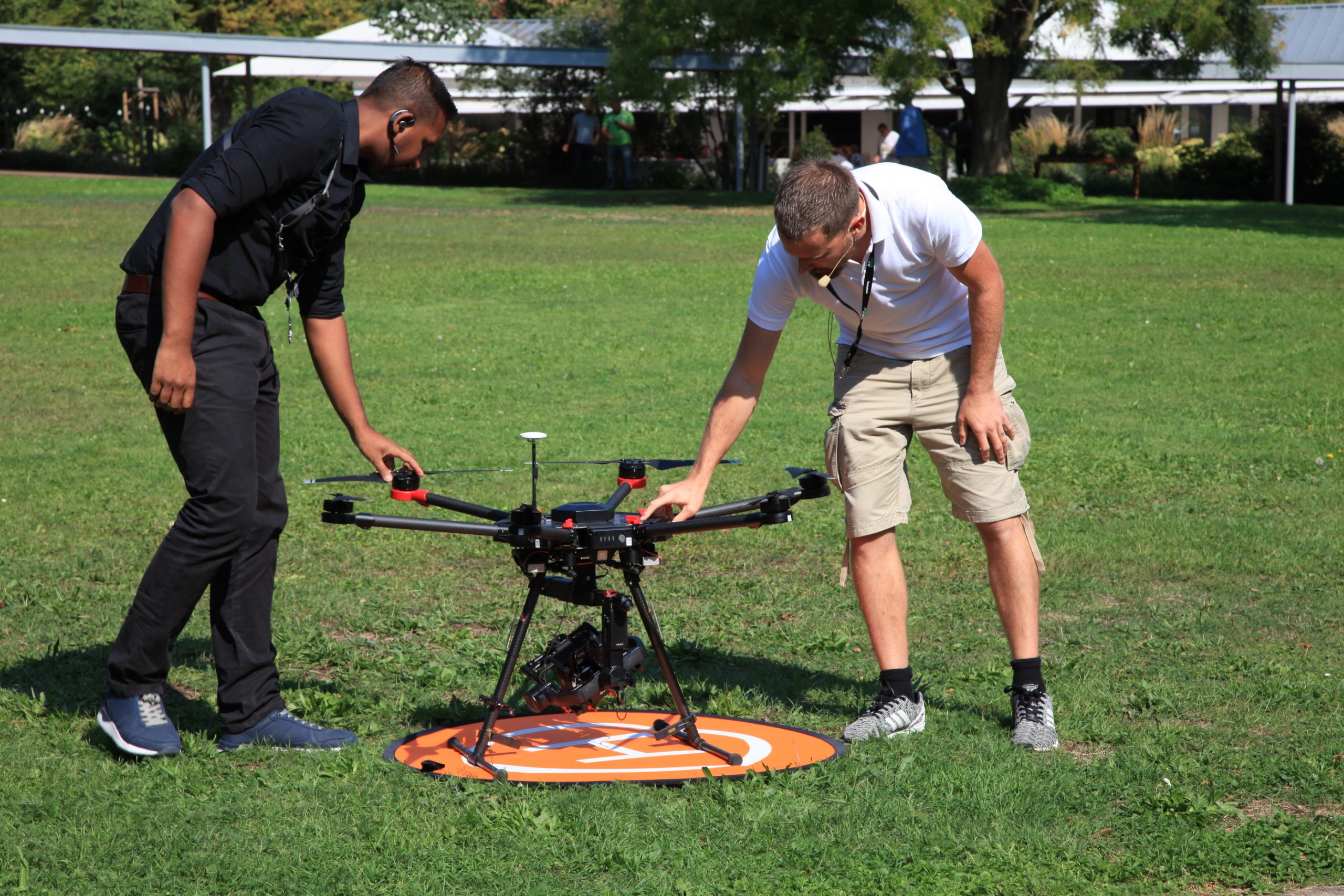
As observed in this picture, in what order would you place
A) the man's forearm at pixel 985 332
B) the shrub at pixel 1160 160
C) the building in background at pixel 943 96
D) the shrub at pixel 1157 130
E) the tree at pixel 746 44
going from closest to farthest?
1. the man's forearm at pixel 985 332
2. the tree at pixel 746 44
3. the shrub at pixel 1160 160
4. the shrub at pixel 1157 130
5. the building in background at pixel 943 96

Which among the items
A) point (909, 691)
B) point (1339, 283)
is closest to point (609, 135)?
point (1339, 283)

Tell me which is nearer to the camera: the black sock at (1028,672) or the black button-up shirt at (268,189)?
the black button-up shirt at (268,189)

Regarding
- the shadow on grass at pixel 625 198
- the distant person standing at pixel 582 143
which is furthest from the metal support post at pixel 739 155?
the distant person standing at pixel 582 143

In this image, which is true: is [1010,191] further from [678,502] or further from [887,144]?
[678,502]

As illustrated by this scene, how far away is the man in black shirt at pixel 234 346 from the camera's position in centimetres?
386

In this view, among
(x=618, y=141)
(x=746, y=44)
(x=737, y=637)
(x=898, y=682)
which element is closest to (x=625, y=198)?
(x=618, y=141)

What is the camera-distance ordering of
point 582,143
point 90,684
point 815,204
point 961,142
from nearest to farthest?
point 815,204 < point 90,684 < point 582,143 < point 961,142

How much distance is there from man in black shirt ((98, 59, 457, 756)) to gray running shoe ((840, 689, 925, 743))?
5.42 feet

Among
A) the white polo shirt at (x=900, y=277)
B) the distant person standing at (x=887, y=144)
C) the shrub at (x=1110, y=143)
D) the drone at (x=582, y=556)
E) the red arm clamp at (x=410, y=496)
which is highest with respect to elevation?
the shrub at (x=1110, y=143)

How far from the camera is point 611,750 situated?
4352mm

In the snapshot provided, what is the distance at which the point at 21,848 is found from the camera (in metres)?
3.56

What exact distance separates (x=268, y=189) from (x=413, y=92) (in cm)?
53

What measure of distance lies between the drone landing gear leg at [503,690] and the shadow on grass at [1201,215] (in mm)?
21520

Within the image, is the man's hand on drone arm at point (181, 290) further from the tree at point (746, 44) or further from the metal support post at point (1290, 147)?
the metal support post at point (1290, 147)
